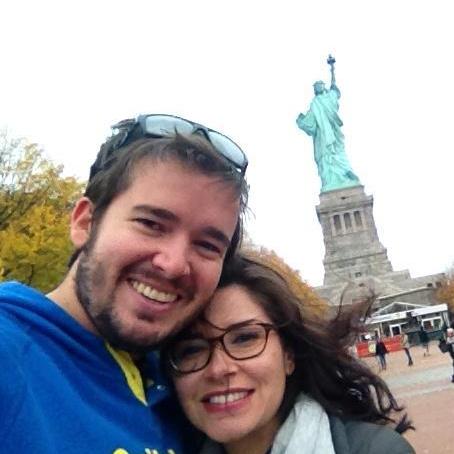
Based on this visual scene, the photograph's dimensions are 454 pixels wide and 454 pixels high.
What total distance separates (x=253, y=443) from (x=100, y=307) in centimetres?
84

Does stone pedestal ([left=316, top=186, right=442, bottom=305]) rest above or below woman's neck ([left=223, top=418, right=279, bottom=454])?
above

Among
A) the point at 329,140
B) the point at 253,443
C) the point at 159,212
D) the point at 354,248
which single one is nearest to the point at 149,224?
the point at 159,212

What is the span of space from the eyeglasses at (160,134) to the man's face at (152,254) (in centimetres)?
17

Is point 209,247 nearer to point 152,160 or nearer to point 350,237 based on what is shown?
point 152,160

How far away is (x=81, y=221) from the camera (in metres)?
2.48

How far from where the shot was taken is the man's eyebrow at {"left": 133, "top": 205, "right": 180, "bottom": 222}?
2.27 metres

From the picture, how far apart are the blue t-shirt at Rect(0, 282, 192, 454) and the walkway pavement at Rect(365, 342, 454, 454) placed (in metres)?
1.51

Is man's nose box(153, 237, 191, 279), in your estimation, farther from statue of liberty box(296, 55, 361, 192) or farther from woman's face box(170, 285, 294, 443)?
statue of liberty box(296, 55, 361, 192)

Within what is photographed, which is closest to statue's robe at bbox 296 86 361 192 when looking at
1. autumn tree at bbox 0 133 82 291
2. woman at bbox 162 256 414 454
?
autumn tree at bbox 0 133 82 291

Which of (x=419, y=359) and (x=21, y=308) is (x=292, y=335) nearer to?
(x=21, y=308)

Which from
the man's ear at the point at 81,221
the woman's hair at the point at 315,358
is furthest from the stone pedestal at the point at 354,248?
the man's ear at the point at 81,221

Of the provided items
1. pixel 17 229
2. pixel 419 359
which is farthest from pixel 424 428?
pixel 419 359

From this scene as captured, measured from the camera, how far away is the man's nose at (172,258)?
2238 mm

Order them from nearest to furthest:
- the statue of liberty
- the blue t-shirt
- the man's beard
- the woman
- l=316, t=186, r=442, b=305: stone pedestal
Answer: the blue t-shirt → the man's beard → the woman → l=316, t=186, r=442, b=305: stone pedestal → the statue of liberty
